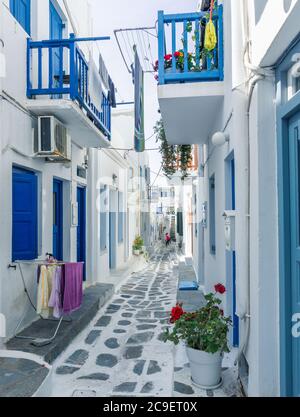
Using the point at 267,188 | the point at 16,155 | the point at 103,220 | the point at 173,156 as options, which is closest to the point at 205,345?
Result: the point at 267,188

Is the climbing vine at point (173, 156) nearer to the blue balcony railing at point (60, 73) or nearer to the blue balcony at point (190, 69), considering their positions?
the blue balcony railing at point (60, 73)

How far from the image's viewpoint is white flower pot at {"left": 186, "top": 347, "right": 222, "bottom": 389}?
329 cm

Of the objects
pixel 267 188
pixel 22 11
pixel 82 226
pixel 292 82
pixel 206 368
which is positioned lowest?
pixel 206 368

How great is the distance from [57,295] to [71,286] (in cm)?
22

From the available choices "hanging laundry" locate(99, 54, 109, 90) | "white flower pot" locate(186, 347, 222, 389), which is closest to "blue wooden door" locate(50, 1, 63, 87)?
"hanging laundry" locate(99, 54, 109, 90)

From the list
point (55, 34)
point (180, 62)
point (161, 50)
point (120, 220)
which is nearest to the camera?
point (161, 50)

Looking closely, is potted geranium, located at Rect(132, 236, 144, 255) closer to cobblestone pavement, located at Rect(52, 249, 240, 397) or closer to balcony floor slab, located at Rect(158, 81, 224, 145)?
cobblestone pavement, located at Rect(52, 249, 240, 397)

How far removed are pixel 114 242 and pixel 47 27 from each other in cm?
745

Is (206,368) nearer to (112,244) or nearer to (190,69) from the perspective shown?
(190,69)

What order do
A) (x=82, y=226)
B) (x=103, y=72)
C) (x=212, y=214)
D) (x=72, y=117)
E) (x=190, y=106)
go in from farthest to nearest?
1. (x=82, y=226)
2. (x=103, y=72)
3. (x=212, y=214)
4. (x=72, y=117)
5. (x=190, y=106)

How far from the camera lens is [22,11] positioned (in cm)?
520

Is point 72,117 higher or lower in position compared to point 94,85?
lower

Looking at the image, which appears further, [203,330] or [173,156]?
[173,156]

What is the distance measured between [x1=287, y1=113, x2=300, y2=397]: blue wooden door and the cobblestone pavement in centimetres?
111
